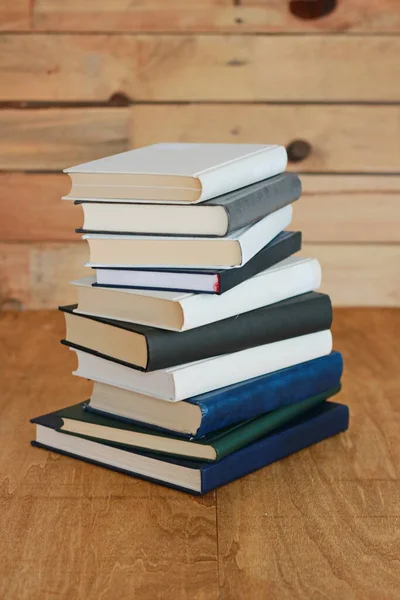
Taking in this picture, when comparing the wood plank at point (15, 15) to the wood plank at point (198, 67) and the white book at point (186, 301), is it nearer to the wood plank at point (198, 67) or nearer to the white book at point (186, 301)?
the wood plank at point (198, 67)

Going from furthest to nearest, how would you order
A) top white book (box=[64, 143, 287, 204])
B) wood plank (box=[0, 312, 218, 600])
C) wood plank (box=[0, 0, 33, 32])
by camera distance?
wood plank (box=[0, 0, 33, 32]) < top white book (box=[64, 143, 287, 204]) < wood plank (box=[0, 312, 218, 600])

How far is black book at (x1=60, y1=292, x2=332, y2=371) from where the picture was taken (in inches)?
40.4

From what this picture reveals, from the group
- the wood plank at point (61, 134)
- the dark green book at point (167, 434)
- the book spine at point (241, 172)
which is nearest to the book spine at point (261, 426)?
the dark green book at point (167, 434)

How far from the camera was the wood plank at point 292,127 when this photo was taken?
1.88 m

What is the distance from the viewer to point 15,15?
185cm

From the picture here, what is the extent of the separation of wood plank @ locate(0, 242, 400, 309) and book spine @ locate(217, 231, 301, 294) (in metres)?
0.73

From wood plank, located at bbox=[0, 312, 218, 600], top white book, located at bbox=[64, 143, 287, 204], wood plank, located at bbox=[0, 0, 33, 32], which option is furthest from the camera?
wood plank, located at bbox=[0, 0, 33, 32]

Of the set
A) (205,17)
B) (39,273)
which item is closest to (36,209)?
(39,273)

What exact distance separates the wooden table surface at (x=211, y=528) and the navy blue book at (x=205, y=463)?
0.04ft

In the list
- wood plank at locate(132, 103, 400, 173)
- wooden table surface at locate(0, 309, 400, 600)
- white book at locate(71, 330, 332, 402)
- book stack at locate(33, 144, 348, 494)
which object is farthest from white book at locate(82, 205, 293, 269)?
wood plank at locate(132, 103, 400, 173)

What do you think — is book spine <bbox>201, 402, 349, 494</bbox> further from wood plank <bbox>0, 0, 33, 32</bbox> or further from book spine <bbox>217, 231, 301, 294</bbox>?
wood plank <bbox>0, 0, 33, 32</bbox>

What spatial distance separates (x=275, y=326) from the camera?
1125mm

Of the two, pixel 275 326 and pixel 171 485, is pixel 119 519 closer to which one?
pixel 171 485

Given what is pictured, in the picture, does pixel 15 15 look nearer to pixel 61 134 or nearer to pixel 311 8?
pixel 61 134
